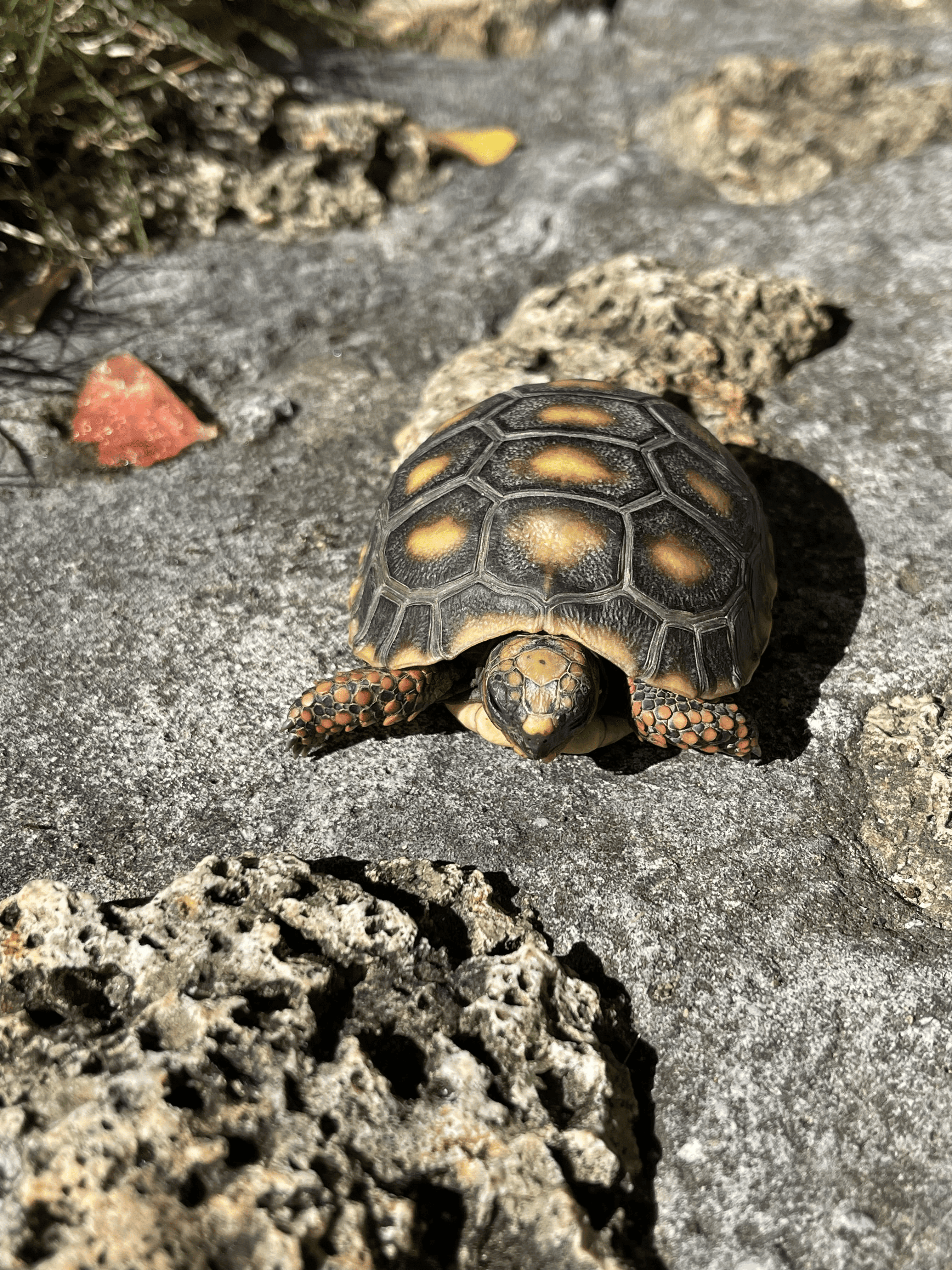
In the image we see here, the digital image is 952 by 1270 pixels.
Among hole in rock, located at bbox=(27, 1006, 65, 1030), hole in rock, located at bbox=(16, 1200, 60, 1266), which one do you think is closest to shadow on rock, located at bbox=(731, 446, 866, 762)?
hole in rock, located at bbox=(27, 1006, 65, 1030)

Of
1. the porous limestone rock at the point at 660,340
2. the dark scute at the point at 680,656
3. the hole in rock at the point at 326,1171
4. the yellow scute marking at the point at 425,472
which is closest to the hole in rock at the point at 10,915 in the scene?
the hole in rock at the point at 326,1171

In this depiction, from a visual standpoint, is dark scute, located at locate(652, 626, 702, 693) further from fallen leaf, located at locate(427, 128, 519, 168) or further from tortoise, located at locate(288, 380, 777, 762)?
fallen leaf, located at locate(427, 128, 519, 168)

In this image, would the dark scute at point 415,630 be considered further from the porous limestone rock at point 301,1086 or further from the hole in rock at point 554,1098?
the hole in rock at point 554,1098

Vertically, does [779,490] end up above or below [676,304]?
below

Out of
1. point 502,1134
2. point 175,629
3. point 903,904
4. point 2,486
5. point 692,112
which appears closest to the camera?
point 502,1134

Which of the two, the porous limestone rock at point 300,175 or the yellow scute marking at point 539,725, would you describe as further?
the porous limestone rock at point 300,175

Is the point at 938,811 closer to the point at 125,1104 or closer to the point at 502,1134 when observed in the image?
the point at 502,1134

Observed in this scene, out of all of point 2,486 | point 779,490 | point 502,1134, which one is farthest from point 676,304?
point 502,1134
